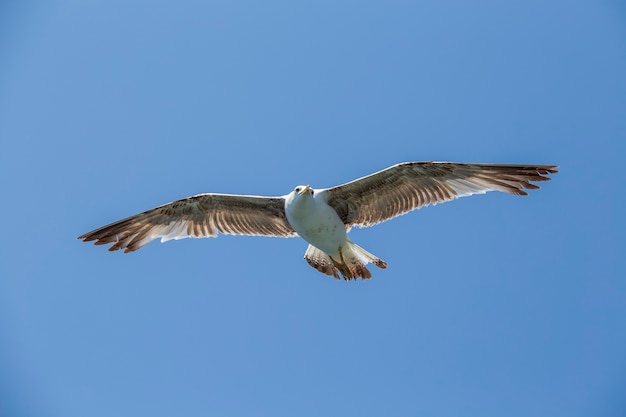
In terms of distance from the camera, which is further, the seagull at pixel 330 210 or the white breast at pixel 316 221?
the seagull at pixel 330 210

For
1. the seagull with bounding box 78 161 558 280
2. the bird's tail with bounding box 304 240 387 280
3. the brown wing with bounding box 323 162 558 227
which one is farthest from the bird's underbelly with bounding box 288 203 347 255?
the brown wing with bounding box 323 162 558 227

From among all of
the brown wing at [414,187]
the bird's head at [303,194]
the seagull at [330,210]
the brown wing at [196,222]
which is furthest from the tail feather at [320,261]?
the bird's head at [303,194]

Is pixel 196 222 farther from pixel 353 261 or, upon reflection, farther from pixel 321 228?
pixel 353 261

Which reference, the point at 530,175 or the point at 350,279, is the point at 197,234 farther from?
the point at 530,175

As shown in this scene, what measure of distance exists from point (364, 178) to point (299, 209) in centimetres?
115

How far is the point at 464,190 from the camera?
39.2 ft

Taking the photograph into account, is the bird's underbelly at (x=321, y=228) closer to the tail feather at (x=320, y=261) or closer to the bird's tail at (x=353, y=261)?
the bird's tail at (x=353, y=261)

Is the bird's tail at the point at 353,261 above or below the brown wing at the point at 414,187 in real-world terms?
below

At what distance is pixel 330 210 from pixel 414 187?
144cm

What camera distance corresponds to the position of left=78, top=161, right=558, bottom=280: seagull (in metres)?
11.7

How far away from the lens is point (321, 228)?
1170 cm

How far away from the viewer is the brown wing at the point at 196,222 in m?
12.7

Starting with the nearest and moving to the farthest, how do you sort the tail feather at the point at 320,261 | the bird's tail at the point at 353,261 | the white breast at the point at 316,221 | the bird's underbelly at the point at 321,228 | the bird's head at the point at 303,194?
the bird's head at the point at 303,194
the white breast at the point at 316,221
the bird's underbelly at the point at 321,228
the bird's tail at the point at 353,261
the tail feather at the point at 320,261

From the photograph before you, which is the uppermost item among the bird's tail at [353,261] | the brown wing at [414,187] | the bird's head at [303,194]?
the brown wing at [414,187]
